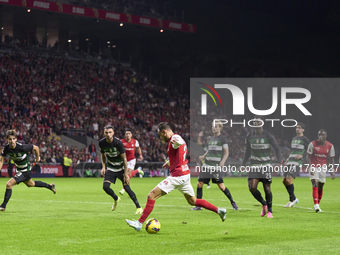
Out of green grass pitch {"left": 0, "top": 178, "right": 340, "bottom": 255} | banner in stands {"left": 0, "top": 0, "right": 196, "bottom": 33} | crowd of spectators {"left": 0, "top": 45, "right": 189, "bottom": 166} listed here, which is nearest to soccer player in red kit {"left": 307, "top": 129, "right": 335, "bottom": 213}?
green grass pitch {"left": 0, "top": 178, "right": 340, "bottom": 255}

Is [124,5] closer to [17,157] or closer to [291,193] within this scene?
[291,193]

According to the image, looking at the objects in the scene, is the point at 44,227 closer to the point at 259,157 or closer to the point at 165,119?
the point at 259,157

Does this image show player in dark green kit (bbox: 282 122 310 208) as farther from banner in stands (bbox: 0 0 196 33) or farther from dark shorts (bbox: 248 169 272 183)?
banner in stands (bbox: 0 0 196 33)

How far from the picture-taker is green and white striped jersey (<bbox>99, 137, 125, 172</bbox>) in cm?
1407

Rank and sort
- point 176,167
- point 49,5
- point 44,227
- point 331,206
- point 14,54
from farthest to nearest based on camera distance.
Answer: point 14,54, point 49,5, point 331,206, point 44,227, point 176,167

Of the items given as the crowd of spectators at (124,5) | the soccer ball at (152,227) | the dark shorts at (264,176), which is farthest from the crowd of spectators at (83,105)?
the soccer ball at (152,227)

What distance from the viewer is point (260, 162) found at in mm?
13406

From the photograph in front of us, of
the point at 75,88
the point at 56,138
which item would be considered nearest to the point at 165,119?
the point at 75,88

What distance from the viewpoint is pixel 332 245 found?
344 inches

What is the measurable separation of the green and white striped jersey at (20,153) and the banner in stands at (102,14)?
94.2 ft

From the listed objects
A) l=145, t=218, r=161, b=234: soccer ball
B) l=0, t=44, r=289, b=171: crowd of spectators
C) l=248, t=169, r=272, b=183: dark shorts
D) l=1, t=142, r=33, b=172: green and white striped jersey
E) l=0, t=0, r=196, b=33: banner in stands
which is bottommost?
l=145, t=218, r=161, b=234: soccer ball

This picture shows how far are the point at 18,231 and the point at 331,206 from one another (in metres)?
10.0

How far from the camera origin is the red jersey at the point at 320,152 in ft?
49.9

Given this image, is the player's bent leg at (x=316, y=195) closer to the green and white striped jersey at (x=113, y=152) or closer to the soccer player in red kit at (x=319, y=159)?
the soccer player in red kit at (x=319, y=159)
